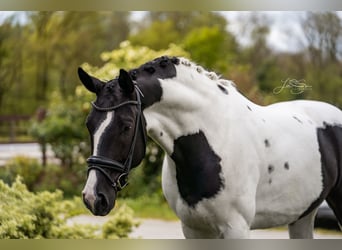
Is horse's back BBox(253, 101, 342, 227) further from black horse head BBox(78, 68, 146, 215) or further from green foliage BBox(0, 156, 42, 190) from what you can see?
green foliage BBox(0, 156, 42, 190)

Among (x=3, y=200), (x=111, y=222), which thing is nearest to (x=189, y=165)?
(x=3, y=200)

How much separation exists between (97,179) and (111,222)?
2.30 m

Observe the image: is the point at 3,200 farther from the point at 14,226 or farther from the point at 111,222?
the point at 111,222

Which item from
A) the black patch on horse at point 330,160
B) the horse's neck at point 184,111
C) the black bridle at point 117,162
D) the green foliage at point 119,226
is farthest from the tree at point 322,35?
the black bridle at point 117,162

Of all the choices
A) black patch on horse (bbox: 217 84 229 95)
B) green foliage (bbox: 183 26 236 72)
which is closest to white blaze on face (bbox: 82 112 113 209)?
black patch on horse (bbox: 217 84 229 95)

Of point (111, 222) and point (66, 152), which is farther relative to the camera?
point (66, 152)

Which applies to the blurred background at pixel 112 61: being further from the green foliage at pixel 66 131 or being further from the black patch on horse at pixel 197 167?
the black patch on horse at pixel 197 167

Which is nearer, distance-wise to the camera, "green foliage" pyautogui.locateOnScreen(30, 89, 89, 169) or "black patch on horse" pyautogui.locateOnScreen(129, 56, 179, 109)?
"black patch on horse" pyautogui.locateOnScreen(129, 56, 179, 109)

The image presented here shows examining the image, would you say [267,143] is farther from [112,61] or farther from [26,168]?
[26,168]

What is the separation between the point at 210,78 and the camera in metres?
2.41

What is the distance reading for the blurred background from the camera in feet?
23.1

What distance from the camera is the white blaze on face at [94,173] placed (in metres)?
2.03

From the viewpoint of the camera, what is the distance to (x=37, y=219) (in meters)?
3.85

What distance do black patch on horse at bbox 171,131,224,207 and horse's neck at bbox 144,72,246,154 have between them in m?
0.03
